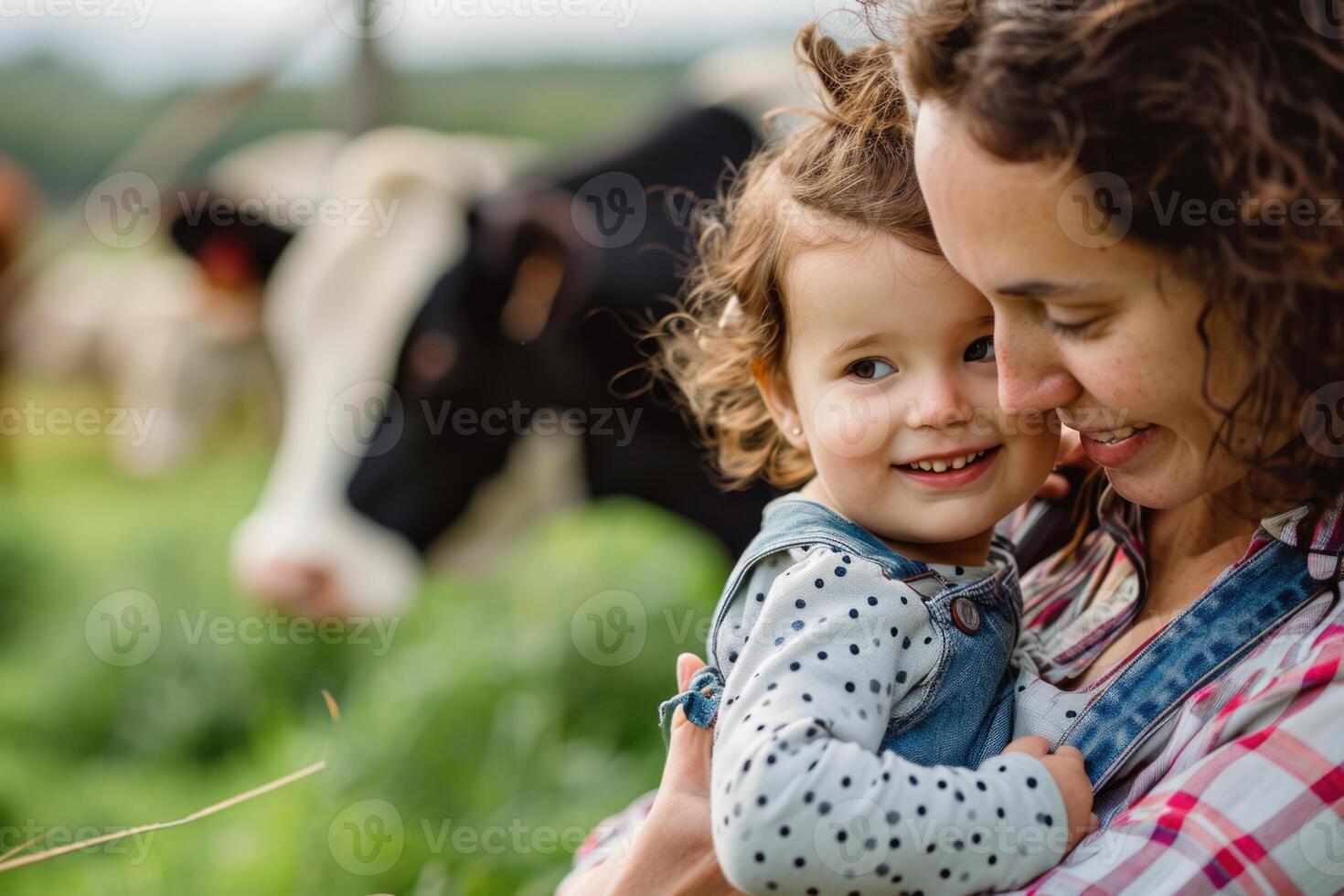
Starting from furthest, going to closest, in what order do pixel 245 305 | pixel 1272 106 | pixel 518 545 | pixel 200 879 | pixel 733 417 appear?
pixel 245 305, pixel 518 545, pixel 200 879, pixel 733 417, pixel 1272 106

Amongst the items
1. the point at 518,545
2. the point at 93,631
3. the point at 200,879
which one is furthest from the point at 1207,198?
the point at 93,631

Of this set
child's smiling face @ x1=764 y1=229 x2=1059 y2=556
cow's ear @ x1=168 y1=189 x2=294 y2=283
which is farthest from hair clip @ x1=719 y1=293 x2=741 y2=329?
cow's ear @ x1=168 y1=189 x2=294 y2=283

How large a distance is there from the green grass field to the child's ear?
1.02 metres

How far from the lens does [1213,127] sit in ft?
2.79

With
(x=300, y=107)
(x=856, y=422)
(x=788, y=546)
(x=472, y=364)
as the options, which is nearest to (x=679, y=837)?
(x=788, y=546)

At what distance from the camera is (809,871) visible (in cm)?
90

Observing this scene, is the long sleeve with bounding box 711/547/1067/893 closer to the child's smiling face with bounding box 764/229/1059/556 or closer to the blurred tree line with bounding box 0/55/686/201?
the child's smiling face with bounding box 764/229/1059/556

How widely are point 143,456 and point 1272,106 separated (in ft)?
20.2

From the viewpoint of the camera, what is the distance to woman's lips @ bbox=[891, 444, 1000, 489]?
3.60ft

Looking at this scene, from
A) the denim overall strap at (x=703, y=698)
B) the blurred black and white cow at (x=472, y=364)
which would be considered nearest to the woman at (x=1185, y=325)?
the denim overall strap at (x=703, y=698)

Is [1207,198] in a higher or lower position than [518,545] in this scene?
higher

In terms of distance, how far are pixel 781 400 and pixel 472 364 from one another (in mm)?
1812

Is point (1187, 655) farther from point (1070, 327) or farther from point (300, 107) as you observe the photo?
point (300, 107)

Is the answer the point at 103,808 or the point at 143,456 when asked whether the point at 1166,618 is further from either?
the point at 143,456
